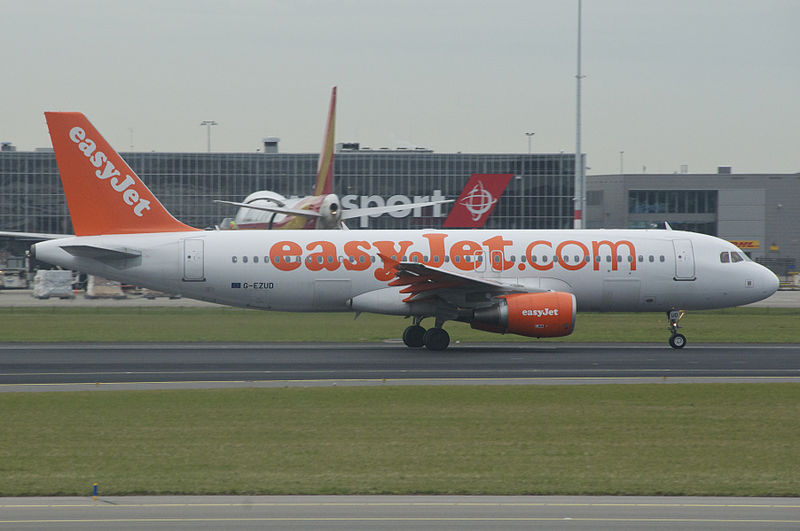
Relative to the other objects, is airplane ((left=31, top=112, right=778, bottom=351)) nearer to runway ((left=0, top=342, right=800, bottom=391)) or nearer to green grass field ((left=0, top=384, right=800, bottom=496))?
runway ((left=0, top=342, right=800, bottom=391))

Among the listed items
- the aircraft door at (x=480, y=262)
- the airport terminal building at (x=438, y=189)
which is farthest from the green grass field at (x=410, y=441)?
the airport terminal building at (x=438, y=189)

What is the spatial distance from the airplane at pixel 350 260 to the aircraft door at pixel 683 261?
3 centimetres

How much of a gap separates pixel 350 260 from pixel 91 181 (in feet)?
30.9

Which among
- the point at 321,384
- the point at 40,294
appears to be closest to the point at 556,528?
the point at 321,384

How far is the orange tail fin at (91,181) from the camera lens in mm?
33219

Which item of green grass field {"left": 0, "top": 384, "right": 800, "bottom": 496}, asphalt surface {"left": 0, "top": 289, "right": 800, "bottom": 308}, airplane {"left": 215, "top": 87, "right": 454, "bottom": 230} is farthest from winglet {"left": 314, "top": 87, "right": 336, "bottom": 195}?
green grass field {"left": 0, "top": 384, "right": 800, "bottom": 496}

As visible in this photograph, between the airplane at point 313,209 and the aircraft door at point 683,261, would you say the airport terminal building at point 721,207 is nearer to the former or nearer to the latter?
the airplane at point 313,209

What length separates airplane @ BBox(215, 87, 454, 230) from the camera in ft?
239

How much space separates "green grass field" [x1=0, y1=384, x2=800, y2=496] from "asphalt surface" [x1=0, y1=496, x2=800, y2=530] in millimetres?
438

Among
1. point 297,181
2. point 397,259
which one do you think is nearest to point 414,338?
point 397,259

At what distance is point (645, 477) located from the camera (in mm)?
13664

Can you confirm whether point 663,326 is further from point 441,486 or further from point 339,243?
point 441,486

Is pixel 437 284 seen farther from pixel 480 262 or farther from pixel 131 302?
pixel 131 302

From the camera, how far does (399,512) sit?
11.8 m
